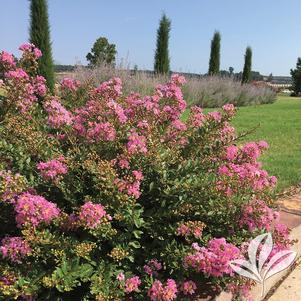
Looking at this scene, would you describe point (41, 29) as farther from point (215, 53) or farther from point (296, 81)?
point (296, 81)

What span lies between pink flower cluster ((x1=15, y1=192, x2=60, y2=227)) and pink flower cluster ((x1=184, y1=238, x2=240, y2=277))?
24.8 inches

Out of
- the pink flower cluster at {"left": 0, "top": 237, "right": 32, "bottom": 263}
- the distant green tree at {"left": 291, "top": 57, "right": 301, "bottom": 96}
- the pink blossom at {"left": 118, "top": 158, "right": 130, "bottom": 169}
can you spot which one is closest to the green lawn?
the pink blossom at {"left": 118, "top": 158, "right": 130, "bottom": 169}

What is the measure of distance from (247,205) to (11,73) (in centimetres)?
181

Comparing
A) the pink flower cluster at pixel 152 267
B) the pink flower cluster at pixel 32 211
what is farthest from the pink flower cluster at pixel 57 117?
the pink flower cluster at pixel 152 267

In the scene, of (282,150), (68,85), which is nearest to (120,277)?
(68,85)

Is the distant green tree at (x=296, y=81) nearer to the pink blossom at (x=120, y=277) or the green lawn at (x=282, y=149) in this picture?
the green lawn at (x=282, y=149)

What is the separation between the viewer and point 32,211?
6.15ft

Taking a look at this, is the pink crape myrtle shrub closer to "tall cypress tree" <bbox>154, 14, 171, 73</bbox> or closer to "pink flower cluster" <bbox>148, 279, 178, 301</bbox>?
"pink flower cluster" <bbox>148, 279, 178, 301</bbox>

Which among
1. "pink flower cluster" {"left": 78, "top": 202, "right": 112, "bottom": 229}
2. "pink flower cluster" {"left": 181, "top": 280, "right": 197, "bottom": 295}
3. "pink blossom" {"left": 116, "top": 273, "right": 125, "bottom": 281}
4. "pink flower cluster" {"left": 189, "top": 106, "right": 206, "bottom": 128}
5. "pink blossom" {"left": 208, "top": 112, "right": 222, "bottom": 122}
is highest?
"pink blossom" {"left": 208, "top": 112, "right": 222, "bottom": 122}

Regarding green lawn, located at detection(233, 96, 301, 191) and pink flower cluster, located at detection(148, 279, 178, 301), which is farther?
green lawn, located at detection(233, 96, 301, 191)

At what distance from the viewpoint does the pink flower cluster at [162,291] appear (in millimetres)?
1909

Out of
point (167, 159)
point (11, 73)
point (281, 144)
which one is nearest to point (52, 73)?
point (281, 144)

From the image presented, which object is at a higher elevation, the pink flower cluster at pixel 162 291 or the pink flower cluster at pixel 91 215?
the pink flower cluster at pixel 91 215

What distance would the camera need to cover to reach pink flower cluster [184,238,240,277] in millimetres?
1933
